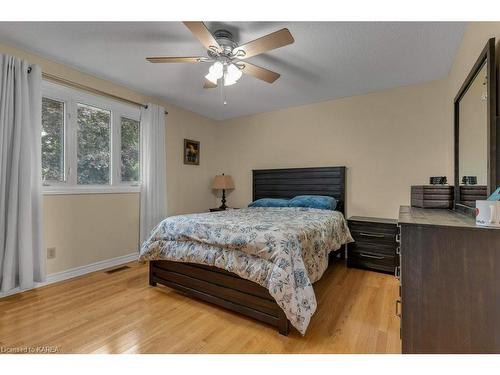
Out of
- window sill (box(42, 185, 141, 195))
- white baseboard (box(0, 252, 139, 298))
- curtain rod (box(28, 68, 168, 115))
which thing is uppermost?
curtain rod (box(28, 68, 168, 115))

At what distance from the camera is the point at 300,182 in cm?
385

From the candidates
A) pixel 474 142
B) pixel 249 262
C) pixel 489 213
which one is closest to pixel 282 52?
pixel 474 142

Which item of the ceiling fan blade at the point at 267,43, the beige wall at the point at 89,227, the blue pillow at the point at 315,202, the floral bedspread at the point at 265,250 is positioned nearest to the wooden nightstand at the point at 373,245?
the blue pillow at the point at 315,202

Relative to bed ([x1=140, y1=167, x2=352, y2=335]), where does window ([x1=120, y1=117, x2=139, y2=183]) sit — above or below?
above

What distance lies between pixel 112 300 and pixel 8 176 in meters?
1.51

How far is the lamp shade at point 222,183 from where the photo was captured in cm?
445

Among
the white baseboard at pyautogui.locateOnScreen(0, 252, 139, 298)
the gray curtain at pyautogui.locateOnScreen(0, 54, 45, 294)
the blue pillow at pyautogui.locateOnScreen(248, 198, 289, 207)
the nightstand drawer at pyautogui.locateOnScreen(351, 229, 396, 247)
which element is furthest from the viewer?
the blue pillow at pyautogui.locateOnScreen(248, 198, 289, 207)

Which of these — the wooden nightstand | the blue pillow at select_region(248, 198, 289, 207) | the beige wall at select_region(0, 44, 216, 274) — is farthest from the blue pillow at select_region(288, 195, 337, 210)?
the beige wall at select_region(0, 44, 216, 274)

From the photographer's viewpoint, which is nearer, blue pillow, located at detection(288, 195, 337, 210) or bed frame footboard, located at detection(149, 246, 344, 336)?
bed frame footboard, located at detection(149, 246, 344, 336)

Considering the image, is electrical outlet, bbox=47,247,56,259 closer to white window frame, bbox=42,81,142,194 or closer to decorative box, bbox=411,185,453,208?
white window frame, bbox=42,81,142,194

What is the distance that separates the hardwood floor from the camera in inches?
63.0

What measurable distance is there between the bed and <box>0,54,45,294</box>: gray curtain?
1.06m

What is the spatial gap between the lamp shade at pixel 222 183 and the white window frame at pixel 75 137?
1.56 metres

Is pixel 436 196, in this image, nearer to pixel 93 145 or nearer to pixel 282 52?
pixel 282 52
